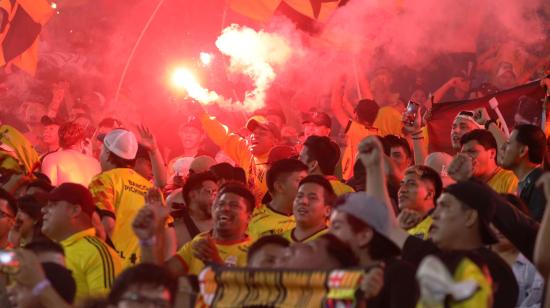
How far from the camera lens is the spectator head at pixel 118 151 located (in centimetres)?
1098

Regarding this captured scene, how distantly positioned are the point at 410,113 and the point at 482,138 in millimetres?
1242

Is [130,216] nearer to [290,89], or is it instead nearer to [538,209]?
[538,209]

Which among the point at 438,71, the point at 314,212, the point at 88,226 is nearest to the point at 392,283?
the point at 314,212

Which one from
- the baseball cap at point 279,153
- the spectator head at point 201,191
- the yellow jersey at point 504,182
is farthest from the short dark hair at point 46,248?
the baseball cap at point 279,153

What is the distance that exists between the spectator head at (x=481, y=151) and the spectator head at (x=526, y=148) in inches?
9.9

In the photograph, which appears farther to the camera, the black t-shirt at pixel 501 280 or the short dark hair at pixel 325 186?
the short dark hair at pixel 325 186

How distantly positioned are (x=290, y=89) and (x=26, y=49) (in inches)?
169

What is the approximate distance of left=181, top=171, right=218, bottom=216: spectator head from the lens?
9.97 metres

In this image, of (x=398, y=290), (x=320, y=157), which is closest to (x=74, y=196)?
(x=320, y=157)

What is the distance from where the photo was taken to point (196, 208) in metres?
9.98

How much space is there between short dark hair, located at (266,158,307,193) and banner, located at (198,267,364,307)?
9.59 ft

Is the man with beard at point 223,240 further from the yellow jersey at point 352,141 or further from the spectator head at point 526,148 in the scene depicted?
the yellow jersey at point 352,141

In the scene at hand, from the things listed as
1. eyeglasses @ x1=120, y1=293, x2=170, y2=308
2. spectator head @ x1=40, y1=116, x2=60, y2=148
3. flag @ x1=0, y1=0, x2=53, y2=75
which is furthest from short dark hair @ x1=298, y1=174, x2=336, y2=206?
flag @ x1=0, y1=0, x2=53, y2=75

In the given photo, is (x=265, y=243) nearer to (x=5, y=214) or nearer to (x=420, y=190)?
(x=420, y=190)
